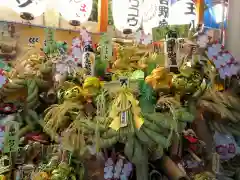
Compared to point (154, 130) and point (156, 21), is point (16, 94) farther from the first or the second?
point (156, 21)

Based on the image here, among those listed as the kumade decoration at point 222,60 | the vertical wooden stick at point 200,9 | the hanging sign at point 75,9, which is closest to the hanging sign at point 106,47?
the kumade decoration at point 222,60

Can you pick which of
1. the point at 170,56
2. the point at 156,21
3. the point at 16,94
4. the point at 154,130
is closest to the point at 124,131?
the point at 154,130

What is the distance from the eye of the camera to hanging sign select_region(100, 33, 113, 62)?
4.98ft

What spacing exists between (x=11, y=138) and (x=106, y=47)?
1.86ft

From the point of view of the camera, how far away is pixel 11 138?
153 cm

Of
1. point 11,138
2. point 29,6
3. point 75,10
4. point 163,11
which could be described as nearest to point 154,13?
point 163,11

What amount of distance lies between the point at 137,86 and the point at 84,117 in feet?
0.81

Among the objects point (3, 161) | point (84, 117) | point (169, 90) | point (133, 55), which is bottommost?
point (3, 161)

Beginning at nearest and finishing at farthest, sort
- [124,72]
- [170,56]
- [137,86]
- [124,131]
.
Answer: [124,131]
[137,86]
[170,56]
[124,72]

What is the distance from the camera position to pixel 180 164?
1.31 meters

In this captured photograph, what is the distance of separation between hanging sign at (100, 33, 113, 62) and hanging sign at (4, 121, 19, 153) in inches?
19.5

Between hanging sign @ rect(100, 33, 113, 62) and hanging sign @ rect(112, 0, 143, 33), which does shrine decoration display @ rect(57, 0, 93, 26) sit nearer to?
hanging sign @ rect(112, 0, 143, 33)

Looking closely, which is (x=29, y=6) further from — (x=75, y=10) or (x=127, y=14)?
(x=127, y=14)

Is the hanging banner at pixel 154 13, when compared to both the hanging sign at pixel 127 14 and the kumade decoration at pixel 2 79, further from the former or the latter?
the kumade decoration at pixel 2 79
